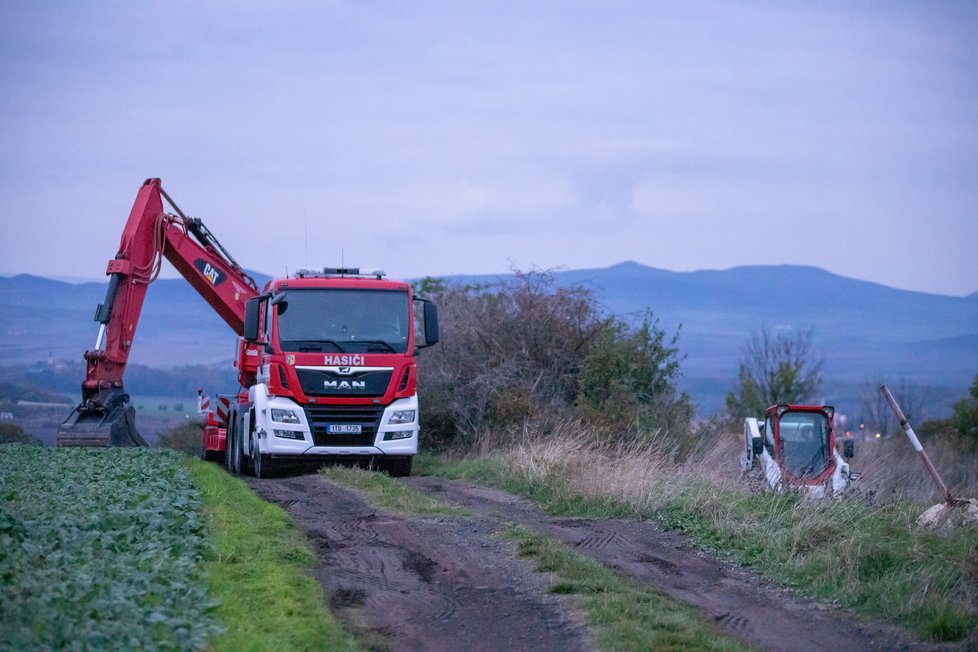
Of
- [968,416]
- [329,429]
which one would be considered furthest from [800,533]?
[968,416]

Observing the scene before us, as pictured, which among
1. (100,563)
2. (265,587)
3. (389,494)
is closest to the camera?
(100,563)

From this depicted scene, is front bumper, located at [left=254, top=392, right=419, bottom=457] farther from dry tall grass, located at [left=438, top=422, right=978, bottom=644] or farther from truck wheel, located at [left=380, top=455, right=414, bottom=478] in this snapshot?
dry tall grass, located at [left=438, top=422, right=978, bottom=644]

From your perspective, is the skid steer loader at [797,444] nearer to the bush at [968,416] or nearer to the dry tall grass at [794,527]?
the dry tall grass at [794,527]

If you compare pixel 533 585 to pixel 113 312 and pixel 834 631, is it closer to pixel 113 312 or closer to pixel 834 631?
pixel 834 631

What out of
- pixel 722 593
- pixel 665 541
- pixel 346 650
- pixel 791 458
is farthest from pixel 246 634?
pixel 791 458

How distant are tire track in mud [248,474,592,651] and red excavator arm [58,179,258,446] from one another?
31.4ft

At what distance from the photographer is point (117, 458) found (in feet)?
54.6

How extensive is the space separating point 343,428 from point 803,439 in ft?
28.7

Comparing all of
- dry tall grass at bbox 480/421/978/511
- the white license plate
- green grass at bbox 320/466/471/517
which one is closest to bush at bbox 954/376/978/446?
dry tall grass at bbox 480/421/978/511

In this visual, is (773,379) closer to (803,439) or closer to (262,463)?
(803,439)

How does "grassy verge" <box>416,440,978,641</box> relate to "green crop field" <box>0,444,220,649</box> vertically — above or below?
below

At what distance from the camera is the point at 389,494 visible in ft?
49.0

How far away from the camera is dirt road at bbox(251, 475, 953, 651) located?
813 cm

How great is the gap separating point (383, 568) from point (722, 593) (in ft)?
9.98
